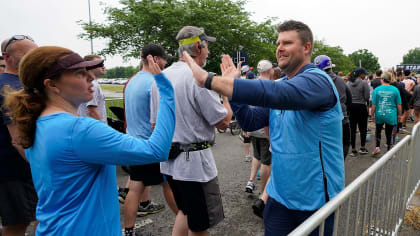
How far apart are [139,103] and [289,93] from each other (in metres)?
2.08

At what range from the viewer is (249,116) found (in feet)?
6.45

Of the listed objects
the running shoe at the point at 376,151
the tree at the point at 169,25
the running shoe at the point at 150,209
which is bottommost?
the running shoe at the point at 376,151

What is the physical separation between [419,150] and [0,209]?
15.6ft

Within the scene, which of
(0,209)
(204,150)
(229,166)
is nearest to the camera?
(0,209)

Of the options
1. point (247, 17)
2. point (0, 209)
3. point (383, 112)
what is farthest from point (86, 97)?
point (247, 17)

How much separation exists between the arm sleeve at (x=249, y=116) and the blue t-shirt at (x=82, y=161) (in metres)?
0.68

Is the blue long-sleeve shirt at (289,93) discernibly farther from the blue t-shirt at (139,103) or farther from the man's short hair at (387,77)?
the man's short hair at (387,77)

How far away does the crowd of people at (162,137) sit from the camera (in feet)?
3.95

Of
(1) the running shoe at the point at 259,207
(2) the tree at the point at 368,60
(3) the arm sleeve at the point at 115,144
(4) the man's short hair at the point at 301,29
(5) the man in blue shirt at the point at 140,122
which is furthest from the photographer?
(2) the tree at the point at 368,60

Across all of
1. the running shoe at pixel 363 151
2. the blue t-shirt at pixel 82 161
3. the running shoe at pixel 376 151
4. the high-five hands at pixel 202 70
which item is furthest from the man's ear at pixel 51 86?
the running shoe at pixel 363 151

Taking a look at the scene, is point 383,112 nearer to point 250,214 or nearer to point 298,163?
point 250,214

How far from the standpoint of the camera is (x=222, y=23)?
19219 mm

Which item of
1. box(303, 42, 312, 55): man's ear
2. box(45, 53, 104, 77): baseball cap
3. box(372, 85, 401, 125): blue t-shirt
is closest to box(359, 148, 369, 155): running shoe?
box(372, 85, 401, 125): blue t-shirt

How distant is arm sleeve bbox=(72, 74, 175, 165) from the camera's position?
1132mm
